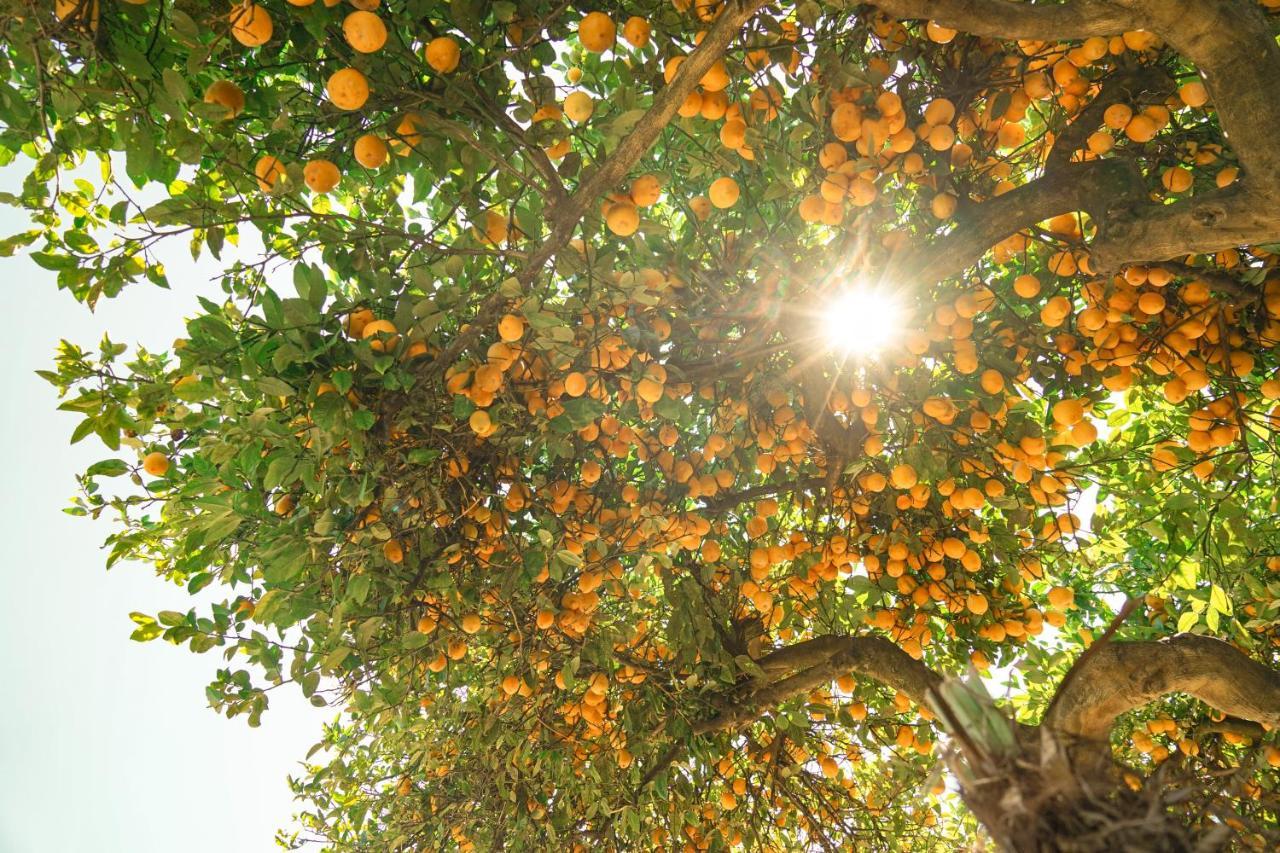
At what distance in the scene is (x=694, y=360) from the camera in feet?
9.90

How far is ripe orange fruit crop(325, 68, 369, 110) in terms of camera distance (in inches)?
69.1

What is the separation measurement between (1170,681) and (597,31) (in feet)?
10.3

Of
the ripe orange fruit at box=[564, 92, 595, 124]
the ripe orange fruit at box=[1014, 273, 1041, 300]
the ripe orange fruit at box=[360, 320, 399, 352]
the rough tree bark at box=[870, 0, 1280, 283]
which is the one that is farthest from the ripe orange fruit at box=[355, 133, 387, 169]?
the ripe orange fruit at box=[1014, 273, 1041, 300]

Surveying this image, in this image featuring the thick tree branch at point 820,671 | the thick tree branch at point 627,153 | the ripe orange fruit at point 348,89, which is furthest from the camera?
the thick tree branch at point 820,671

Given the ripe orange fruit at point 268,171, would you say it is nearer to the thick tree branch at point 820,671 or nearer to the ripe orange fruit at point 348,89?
the ripe orange fruit at point 348,89

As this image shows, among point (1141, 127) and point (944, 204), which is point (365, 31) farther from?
point (1141, 127)

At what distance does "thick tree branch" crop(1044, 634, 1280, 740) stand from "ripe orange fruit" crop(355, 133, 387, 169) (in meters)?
3.16

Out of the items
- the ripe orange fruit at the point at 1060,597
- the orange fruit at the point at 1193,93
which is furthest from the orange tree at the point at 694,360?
the ripe orange fruit at the point at 1060,597

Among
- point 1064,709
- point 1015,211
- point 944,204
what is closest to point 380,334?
point 944,204

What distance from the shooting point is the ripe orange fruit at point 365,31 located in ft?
5.39

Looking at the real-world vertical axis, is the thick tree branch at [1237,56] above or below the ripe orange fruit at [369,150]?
below

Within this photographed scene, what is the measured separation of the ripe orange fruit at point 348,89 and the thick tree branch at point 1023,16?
4.79 ft

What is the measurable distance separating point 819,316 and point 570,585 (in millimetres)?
1879

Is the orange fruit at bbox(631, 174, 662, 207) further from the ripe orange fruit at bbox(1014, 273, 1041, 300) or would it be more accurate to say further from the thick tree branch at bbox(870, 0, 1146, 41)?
the ripe orange fruit at bbox(1014, 273, 1041, 300)
